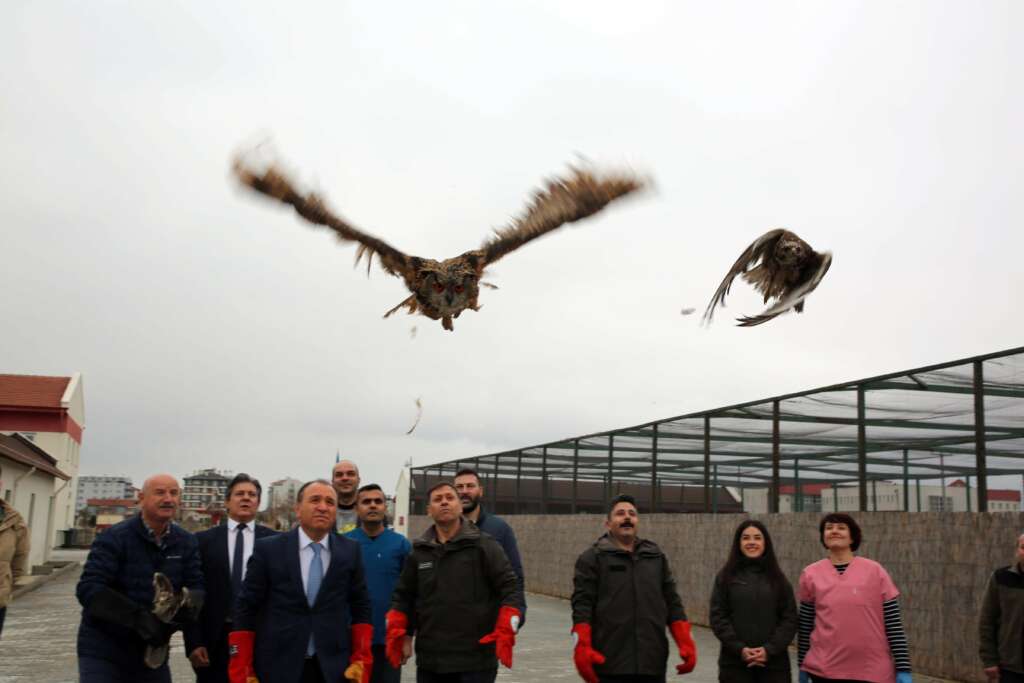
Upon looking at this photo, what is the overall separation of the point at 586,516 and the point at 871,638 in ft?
47.1

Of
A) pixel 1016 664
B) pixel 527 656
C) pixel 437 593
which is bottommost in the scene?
pixel 527 656

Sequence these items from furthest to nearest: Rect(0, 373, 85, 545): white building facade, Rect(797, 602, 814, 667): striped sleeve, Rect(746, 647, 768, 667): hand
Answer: Rect(0, 373, 85, 545): white building facade
Rect(797, 602, 814, 667): striped sleeve
Rect(746, 647, 768, 667): hand

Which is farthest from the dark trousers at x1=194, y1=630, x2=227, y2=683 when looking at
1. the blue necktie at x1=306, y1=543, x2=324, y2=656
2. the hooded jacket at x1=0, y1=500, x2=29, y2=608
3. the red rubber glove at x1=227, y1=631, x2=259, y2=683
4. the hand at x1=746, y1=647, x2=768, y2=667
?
the hand at x1=746, y1=647, x2=768, y2=667

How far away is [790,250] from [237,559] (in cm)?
368

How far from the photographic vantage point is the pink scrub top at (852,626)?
520 centimetres

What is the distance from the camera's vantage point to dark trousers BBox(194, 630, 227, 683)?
5.66m

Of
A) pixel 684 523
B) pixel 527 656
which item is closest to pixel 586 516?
pixel 684 523

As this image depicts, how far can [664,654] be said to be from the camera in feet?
17.5

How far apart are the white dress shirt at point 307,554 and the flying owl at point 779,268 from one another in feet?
7.38

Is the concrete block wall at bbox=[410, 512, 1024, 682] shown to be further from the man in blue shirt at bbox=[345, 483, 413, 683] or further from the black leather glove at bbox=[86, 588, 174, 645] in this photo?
the black leather glove at bbox=[86, 588, 174, 645]

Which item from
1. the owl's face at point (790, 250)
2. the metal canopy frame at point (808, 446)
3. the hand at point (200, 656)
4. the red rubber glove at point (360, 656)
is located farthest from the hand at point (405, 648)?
the metal canopy frame at point (808, 446)

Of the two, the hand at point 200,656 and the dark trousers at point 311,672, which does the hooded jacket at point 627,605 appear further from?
the hand at point 200,656

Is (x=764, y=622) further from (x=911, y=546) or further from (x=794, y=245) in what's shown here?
(x=911, y=546)

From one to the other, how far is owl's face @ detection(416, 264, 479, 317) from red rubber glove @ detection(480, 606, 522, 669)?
1531 mm
